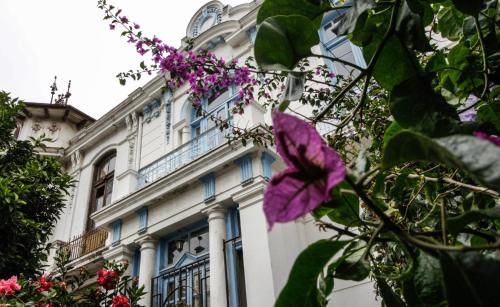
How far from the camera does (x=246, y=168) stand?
5289 millimetres

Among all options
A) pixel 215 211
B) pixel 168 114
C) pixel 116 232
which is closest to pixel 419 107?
pixel 215 211

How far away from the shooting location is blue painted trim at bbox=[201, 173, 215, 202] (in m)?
5.57

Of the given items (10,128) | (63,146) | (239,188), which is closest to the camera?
(239,188)

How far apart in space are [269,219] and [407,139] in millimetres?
146

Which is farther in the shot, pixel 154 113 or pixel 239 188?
pixel 154 113

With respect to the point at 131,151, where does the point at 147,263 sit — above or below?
below

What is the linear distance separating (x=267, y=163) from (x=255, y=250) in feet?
4.35

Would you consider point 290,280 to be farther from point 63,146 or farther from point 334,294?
point 63,146

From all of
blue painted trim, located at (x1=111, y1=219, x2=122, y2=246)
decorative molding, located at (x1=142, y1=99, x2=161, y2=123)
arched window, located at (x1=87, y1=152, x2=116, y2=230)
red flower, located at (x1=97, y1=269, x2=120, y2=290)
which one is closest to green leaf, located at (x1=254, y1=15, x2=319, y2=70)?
red flower, located at (x1=97, y1=269, x2=120, y2=290)

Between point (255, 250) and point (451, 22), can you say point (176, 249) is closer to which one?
point (255, 250)

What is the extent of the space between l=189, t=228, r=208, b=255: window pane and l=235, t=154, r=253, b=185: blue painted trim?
1.25m

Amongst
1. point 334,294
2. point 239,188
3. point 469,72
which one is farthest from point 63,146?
point 469,72

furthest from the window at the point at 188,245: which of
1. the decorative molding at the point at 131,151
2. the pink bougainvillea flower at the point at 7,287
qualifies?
the decorative molding at the point at 131,151

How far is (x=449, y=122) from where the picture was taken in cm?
51
